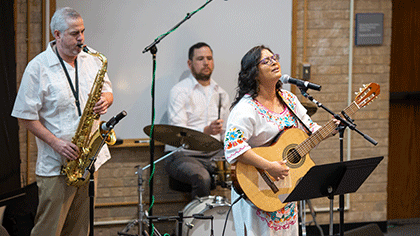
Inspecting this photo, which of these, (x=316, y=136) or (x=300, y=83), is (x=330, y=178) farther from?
(x=300, y=83)

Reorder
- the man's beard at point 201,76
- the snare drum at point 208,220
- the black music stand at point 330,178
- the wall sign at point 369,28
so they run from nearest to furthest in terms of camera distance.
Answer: the black music stand at point 330,178 → the snare drum at point 208,220 → the man's beard at point 201,76 → the wall sign at point 369,28

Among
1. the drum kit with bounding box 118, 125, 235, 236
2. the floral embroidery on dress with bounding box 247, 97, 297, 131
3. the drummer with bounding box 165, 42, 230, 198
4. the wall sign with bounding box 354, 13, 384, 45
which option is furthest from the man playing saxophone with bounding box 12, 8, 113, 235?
the wall sign with bounding box 354, 13, 384, 45

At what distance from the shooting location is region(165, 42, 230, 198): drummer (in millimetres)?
4418

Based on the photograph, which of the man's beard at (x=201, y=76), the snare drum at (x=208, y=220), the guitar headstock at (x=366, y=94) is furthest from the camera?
the man's beard at (x=201, y=76)

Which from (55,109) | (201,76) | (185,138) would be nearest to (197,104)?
(201,76)

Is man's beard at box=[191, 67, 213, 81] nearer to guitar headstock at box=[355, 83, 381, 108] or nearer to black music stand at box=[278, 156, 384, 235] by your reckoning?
guitar headstock at box=[355, 83, 381, 108]

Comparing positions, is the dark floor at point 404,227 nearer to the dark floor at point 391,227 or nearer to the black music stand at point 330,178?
the dark floor at point 391,227

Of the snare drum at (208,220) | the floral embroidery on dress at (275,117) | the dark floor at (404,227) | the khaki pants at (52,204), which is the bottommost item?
the dark floor at (404,227)

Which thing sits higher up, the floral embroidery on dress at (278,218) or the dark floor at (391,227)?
the floral embroidery on dress at (278,218)

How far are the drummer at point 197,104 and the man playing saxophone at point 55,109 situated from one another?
120cm

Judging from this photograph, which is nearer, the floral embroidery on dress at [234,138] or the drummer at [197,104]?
the floral embroidery on dress at [234,138]

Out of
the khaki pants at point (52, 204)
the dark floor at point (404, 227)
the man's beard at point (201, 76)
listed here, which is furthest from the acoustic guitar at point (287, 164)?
the dark floor at point (404, 227)

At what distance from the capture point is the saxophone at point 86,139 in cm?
325

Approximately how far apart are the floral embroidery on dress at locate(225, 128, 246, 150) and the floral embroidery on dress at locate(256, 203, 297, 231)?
40cm
